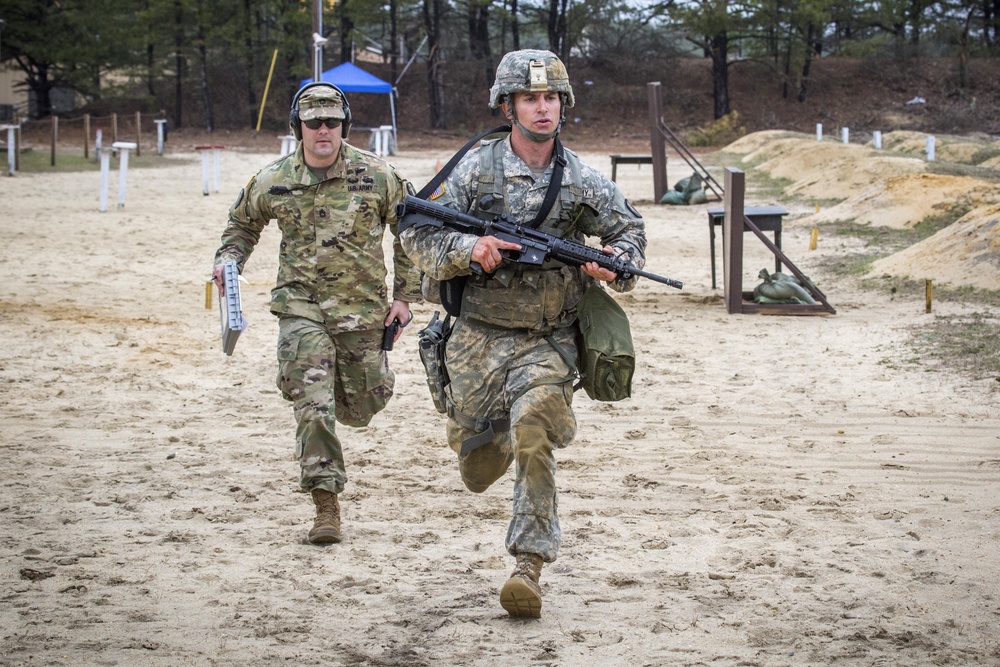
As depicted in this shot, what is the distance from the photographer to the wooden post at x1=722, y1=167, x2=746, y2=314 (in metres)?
11.5

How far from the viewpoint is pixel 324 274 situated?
546 centimetres

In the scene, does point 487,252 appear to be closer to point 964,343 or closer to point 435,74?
→ point 964,343

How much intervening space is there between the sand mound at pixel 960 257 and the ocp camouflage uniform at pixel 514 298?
8.34m

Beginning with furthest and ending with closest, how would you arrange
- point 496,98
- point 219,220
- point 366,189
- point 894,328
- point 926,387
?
point 219,220, point 894,328, point 926,387, point 366,189, point 496,98

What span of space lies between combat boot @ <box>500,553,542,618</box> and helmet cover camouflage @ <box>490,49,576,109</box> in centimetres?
176

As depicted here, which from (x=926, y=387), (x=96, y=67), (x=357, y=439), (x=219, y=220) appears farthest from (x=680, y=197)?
(x=96, y=67)

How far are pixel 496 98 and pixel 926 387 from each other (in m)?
4.80

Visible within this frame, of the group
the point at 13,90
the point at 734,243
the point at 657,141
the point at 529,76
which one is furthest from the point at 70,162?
the point at 529,76

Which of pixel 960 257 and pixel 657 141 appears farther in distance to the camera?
pixel 657 141

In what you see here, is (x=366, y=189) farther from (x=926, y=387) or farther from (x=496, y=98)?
(x=926, y=387)

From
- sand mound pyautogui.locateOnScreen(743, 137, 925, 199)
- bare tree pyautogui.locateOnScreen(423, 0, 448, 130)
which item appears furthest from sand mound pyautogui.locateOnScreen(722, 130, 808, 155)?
bare tree pyautogui.locateOnScreen(423, 0, 448, 130)

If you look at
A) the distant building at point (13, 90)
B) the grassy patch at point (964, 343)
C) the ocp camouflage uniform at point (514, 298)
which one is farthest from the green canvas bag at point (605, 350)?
the distant building at point (13, 90)

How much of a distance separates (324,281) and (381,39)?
52.7 meters

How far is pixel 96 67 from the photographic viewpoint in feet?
169
